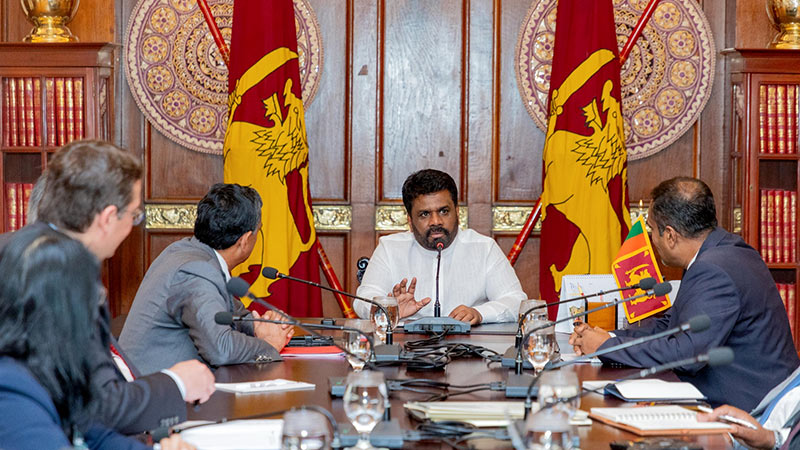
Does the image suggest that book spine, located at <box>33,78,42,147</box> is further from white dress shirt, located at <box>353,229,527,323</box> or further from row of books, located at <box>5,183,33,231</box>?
white dress shirt, located at <box>353,229,527,323</box>

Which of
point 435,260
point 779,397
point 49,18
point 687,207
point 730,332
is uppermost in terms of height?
point 49,18

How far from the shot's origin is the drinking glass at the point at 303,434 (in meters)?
1.43

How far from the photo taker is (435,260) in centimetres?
429

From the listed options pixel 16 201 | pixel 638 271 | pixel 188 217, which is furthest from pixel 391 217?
pixel 638 271

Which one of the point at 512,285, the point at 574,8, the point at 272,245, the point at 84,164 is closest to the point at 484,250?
the point at 512,285

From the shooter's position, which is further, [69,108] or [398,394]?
[69,108]

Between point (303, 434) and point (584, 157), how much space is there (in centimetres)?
372

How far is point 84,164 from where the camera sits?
6.05ft

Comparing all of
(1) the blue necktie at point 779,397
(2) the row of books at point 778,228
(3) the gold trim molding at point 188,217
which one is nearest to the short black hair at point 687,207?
(1) the blue necktie at point 779,397

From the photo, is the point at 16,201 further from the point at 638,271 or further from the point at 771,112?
the point at 771,112

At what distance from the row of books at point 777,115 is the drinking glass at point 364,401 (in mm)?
4101

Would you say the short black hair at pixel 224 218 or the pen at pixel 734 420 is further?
the short black hair at pixel 224 218

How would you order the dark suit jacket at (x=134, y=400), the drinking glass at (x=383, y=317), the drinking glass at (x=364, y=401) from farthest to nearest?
the drinking glass at (x=383, y=317)
the dark suit jacket at (x=134, y=400)
the drinking glass at (x=364, y=401)

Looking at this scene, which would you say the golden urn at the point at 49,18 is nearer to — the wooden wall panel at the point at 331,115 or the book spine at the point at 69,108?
the book spine at the point at 69,108
